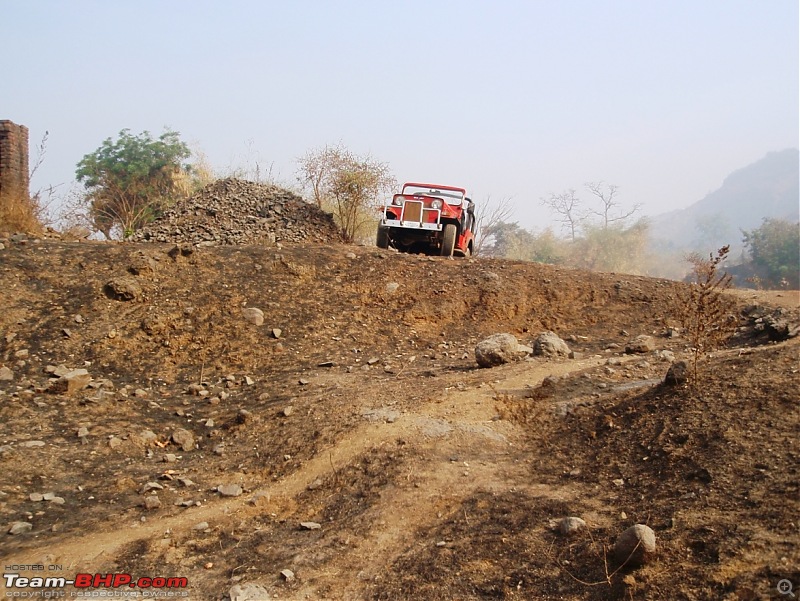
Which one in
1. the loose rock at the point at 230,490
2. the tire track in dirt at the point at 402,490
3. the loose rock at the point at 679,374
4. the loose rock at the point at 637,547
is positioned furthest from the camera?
the loose rock at the point at 679,374

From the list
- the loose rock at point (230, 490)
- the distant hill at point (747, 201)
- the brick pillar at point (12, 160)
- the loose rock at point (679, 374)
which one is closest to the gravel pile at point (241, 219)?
the brick pillar at point (12, 160)

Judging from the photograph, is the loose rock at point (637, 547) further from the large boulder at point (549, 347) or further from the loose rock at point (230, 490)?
the large boulder at point (549, 347)

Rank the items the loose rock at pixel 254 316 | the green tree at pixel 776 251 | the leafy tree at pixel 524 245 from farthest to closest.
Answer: the leafy tree at pixel 524 245 < the green tree at pixel 776 251 < the loose rock at pixel 254 316

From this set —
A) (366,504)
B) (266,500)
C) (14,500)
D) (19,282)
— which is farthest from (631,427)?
(19,282)

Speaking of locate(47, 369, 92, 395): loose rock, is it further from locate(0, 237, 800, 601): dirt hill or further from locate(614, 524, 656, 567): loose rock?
locate(614, 524, 656, 567): loose rock

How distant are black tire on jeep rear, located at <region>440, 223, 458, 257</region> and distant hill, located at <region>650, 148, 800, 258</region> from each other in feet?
307

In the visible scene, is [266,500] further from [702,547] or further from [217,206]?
[217,206]

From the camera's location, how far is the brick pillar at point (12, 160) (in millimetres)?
12867

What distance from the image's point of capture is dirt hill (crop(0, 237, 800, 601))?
3.51m

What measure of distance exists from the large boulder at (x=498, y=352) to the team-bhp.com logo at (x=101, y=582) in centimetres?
427

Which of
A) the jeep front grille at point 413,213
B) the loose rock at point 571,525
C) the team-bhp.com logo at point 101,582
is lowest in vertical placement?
the team-bhp.com logo at point 101,582

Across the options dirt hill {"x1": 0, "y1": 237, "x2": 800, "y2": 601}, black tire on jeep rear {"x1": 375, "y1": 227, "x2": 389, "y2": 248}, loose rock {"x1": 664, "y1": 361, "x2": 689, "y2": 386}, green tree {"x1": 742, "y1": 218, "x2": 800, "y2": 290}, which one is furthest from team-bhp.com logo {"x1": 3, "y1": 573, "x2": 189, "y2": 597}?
green tree {"x1": 742, "y1": 218, "x2": 800, "y2": 290}

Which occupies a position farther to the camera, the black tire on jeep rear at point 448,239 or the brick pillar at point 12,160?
the brick pillar at point 12,160

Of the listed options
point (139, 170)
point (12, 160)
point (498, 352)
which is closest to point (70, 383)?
point (498, 352)
